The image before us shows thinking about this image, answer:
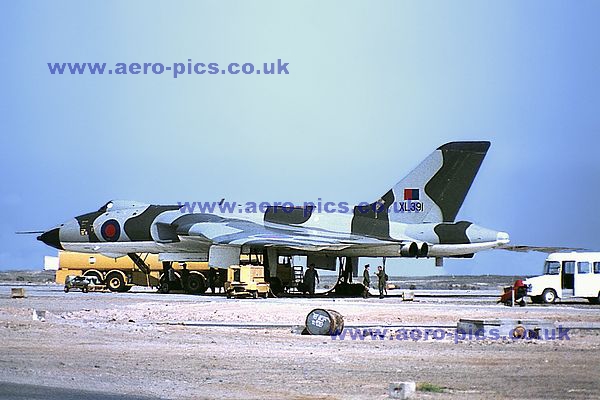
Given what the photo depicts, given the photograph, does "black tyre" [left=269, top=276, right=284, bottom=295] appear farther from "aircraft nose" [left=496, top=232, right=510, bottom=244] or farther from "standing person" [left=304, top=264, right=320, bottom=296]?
"aircraft nose" [left=496, top=232, right=510, bottom=244]

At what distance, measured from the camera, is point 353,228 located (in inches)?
1853

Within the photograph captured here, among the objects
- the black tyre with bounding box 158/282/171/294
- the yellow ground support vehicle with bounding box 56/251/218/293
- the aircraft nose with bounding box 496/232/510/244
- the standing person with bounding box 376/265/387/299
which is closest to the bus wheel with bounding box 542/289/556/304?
the aircraft nose with bounding box 496/232/510/244

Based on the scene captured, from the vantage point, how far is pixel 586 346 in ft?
64.7

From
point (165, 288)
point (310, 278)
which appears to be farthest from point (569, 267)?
point (165, 288)

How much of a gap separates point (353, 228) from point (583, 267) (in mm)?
10998

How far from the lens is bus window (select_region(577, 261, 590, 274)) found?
39438mm

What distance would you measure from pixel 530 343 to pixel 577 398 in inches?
307

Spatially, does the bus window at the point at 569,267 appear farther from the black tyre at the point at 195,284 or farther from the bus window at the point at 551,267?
the black tyre at the point at 195,284

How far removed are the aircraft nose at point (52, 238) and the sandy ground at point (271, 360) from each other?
26.1 m

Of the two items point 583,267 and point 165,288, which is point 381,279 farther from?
point 165,288

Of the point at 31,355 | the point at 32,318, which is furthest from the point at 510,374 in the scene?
the point at 32,318

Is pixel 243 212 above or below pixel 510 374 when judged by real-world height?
above

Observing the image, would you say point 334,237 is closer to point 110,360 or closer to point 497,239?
point 497,239

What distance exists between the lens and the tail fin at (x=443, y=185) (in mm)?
46781
